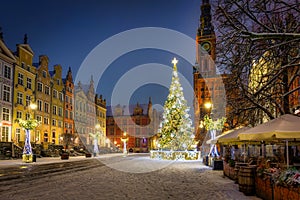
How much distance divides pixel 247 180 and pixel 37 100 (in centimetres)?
4306

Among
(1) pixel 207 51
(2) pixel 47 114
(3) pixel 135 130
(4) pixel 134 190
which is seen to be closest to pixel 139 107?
(3) pixel 135 130

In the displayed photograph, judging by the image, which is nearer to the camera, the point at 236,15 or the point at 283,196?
the point at 283,196

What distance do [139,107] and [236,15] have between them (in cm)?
8775

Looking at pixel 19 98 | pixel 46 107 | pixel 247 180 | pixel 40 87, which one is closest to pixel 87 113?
pixel 46 107

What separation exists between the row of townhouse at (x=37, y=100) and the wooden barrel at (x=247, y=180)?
84.6ft

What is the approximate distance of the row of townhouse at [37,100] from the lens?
41.1 meters

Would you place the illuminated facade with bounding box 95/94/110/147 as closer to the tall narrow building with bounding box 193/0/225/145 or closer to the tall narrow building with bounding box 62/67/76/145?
the tall narrow building with bounding box 62/67/76/145

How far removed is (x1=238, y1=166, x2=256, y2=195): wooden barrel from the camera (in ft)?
35.4

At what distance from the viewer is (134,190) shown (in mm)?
11906

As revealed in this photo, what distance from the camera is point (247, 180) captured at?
10891 mm

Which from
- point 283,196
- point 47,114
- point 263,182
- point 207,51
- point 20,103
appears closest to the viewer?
point 283,196

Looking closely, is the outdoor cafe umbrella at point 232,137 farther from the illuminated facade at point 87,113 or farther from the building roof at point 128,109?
the building roof at point 128,109

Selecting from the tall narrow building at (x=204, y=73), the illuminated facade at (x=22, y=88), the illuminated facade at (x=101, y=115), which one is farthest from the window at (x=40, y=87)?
the tall narrow building at (x=204, y=73)

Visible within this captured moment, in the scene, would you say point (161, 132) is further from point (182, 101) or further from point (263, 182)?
point (263, 182)
